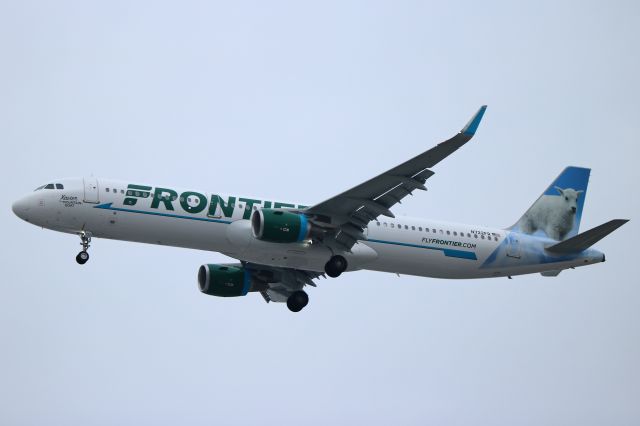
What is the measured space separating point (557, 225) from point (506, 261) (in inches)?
159

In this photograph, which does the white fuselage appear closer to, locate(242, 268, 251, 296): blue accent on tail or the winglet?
locate(242, 268, 251, 296): blue accent on tail

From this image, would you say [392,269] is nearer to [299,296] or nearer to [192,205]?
[299,296]

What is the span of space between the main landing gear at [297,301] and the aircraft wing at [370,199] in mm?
6161

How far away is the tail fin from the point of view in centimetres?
4962

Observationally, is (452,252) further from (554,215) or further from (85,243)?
(85,243)

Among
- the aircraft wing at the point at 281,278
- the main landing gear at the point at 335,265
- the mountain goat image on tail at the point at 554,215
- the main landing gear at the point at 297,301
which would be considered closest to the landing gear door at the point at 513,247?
the mountain goat image on tail at the point at 554,215

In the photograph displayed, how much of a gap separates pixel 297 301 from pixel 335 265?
5.81 m

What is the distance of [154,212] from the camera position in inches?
1647

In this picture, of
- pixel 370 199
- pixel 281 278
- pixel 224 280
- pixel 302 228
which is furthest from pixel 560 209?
pixel 224 280

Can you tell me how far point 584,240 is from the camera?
4678cm

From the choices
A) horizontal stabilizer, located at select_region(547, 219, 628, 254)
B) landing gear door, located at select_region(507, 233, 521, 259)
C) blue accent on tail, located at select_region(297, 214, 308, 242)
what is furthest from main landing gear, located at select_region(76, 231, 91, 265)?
horizontal stabilizer, located at select_region(547, 219, 628, 254)

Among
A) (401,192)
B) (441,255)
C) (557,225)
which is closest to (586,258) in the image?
(557,225)

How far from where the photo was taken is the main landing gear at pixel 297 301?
48.9 metres

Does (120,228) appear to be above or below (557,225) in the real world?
below
